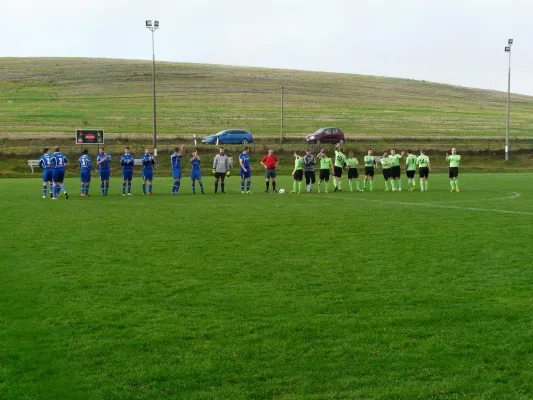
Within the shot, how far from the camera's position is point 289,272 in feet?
39.2

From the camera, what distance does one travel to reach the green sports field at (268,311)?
680 cm

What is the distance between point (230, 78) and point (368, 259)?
10861 centimetres

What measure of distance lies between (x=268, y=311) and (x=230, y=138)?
5886 centimetres

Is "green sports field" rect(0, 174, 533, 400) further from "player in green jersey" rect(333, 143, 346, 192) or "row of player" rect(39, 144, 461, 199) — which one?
"player in green jersey" rect(333, 143, 346, 192)

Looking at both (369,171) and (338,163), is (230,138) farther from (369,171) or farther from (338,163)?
(338,163)

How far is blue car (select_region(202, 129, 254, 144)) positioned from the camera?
67.2 meters

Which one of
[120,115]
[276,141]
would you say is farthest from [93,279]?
[120,115]

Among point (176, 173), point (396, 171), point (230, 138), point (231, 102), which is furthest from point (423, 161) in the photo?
point (231, 102)

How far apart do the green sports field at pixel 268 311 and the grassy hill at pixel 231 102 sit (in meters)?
63.4

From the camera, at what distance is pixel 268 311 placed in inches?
365

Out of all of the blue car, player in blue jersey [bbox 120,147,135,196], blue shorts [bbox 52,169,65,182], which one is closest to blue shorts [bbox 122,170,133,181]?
player in blue jersey [bbox 120,147,135,196]

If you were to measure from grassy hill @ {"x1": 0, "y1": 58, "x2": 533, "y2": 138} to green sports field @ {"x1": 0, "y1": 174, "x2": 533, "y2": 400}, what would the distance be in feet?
208

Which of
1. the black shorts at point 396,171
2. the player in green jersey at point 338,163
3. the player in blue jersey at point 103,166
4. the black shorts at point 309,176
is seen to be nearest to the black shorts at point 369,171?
the black shorts at point 396,171

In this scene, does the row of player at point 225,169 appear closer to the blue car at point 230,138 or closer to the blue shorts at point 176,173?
the blue shorts at point 176,173
